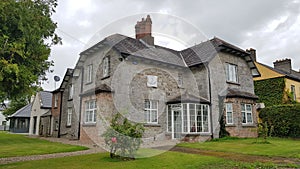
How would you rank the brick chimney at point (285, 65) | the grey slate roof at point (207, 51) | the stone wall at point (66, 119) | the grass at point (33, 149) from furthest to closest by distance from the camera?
1. the brick chimney at point (285, 65)
2. the stone wall at point (66, 119)
3. the grey slate roof at point (207, 51)
4. the grass at point (33, 149)

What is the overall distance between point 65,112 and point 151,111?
9.65 metres

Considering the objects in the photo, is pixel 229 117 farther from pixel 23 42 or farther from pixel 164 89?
pixel 23 42

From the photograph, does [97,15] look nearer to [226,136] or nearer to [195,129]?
[195,129]

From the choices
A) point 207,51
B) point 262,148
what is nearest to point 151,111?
point 207,51

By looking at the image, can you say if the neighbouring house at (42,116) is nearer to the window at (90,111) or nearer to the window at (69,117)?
the window at (69,117)

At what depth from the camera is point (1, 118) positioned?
60.4 meters

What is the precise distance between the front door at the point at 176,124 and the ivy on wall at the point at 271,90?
12184 millimetres

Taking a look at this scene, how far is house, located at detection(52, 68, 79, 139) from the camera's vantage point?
758 inches

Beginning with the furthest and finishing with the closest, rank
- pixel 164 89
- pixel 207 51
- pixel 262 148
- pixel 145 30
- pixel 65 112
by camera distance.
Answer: pixel 65 112, pixel 145 30, pixel 207 51, pixel 164 89, pixel 262 148

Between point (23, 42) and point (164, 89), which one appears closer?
point (23, 42)

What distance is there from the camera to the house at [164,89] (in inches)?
576

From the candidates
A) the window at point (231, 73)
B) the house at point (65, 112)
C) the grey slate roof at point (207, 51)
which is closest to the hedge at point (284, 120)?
the window at point (231, 73)

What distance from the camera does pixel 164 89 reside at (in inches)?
651

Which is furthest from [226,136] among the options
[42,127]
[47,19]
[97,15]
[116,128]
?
[42,127]
